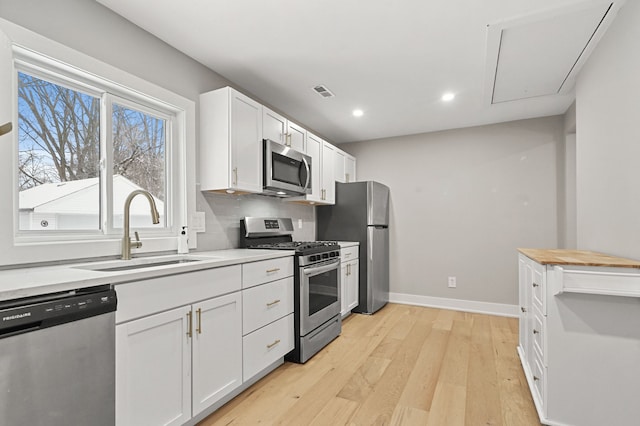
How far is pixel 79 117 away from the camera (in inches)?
71.8

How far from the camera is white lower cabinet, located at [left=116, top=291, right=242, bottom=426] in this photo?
4.45ft

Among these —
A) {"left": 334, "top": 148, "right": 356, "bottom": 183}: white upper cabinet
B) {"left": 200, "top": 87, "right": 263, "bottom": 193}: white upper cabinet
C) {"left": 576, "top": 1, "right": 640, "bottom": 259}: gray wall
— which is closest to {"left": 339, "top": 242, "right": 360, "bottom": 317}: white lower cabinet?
{"left": 334, "top": 148, "right": 356, "bottom": 183}: white upper cabinet

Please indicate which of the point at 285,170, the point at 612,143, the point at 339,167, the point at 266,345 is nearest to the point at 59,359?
the point at 266,345

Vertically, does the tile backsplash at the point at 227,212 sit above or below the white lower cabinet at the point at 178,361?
above

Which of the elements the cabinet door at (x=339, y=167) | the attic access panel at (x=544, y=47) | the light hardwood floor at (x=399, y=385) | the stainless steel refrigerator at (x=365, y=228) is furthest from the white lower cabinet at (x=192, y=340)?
Result: the attic access panel at (x=544, y=47)

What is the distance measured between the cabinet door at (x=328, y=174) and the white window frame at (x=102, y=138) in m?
1.73

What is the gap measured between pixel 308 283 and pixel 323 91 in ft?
5.87

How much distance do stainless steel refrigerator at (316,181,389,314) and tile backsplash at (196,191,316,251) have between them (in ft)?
2.72

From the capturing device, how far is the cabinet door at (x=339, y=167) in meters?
4.13

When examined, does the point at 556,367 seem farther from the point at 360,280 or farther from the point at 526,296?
the point at 360,280

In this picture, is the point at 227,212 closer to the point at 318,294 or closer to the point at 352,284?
the point at 318,294

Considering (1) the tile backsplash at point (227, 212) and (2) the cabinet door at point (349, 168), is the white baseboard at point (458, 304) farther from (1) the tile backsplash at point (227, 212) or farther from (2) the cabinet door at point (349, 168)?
(1) the tile backsplash at point (227, 212)

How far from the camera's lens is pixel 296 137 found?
3.26m

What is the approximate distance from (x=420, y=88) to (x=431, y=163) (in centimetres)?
156
